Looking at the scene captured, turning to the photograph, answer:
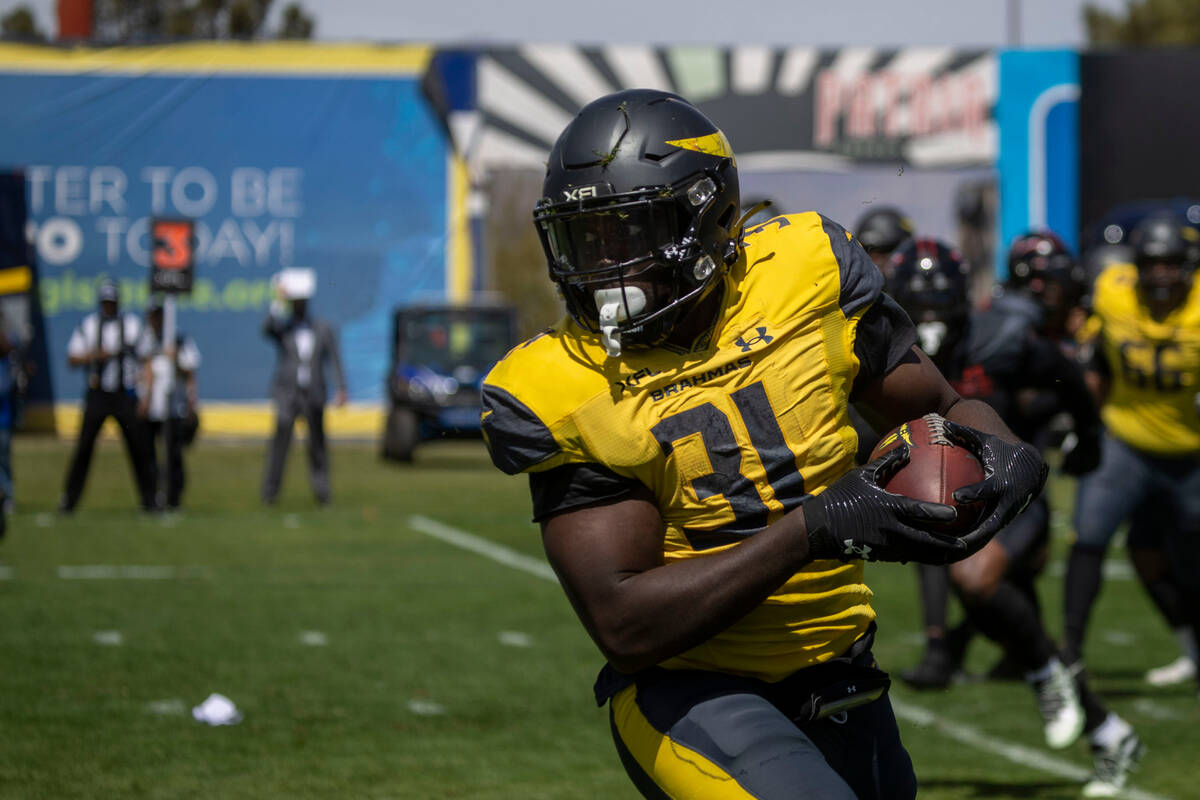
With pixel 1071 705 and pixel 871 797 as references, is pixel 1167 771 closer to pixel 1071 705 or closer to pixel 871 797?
pixel 1071 705

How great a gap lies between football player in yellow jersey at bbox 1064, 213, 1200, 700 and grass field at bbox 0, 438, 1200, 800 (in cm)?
71

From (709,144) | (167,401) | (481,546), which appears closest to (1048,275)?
(709,144)

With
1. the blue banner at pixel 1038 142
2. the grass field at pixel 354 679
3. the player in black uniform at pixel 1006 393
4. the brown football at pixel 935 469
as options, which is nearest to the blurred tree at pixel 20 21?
the blue banner at pixel 1038 142

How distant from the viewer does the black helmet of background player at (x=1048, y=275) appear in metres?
7.31

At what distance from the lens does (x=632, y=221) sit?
2.87 meters

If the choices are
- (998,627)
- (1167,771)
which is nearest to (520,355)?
(998,627)

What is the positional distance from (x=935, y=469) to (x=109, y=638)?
6.26 m

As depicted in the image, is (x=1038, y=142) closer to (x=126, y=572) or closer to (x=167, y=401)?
(x=167, y=401)

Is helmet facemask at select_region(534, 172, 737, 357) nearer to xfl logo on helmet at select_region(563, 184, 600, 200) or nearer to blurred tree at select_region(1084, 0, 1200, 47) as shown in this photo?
xfl logo on helmet at select_region(563, 184, 600, 200)

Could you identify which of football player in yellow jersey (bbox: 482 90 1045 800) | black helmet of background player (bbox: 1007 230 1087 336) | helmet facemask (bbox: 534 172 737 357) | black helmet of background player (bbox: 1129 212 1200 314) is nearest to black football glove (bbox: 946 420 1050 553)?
football player in yellow jersey (bbox: 482 90 1045 800)

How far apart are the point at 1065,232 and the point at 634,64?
319 inches

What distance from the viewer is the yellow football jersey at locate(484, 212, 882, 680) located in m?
2.79

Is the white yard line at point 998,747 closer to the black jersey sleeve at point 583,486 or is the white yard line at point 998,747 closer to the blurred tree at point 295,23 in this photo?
the black jersey sleeve at point 583,486

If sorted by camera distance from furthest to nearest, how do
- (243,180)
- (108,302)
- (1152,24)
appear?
1. (1152,24)
2. (243,180)
3. (108,302)
